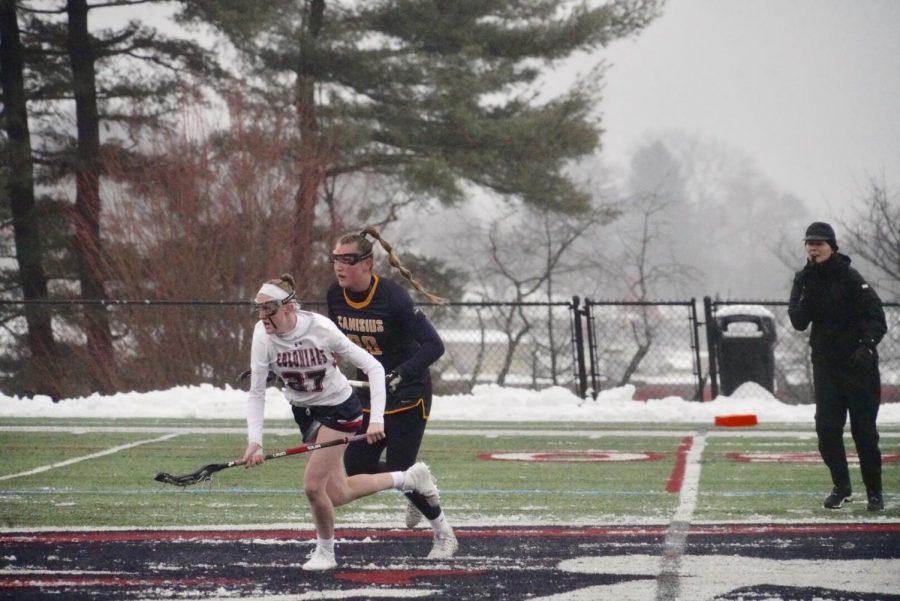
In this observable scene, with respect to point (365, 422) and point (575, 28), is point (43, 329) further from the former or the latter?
point (365, 422)

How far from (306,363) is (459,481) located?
457cm

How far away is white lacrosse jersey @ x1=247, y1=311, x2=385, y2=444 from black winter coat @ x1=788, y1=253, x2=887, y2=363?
3536mm

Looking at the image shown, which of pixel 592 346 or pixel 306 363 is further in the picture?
pixel 592 346

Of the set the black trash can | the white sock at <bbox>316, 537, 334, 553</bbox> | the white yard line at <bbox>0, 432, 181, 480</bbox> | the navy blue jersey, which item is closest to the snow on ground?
the black trash can

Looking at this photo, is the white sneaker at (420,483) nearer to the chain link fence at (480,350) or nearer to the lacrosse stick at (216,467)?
the lacrosse stick at (216,467)

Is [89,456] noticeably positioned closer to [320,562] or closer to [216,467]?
[216,467]

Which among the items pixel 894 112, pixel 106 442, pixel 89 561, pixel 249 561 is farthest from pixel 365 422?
pixel 894 112

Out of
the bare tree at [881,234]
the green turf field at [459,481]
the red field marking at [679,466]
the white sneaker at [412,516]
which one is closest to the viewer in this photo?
the white sneaker at [412,516]

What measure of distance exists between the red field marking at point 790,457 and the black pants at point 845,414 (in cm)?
316

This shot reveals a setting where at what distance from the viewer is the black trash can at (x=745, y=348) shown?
815 inches

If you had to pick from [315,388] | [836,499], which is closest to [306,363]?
[315,388]

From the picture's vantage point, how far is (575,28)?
30281 mm

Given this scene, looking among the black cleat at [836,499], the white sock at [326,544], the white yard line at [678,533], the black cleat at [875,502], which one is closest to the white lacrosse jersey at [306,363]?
the white sock at [326,544]

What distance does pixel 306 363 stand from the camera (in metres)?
7.73
